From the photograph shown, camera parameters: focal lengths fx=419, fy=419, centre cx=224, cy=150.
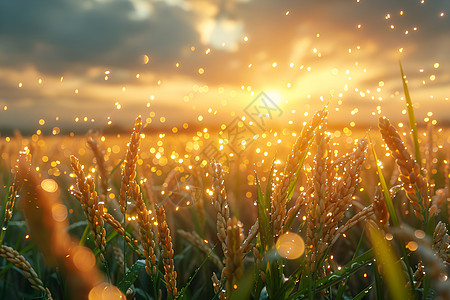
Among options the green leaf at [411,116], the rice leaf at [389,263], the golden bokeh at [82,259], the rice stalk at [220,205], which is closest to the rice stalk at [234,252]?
the rice stalk at [220,205]

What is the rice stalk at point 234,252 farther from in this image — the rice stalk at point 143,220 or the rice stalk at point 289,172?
the rice stalk at point 143,220

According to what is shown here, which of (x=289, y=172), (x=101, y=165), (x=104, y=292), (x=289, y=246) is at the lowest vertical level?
(x=104, y=292)

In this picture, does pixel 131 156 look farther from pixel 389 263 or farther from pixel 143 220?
pixel 389 263

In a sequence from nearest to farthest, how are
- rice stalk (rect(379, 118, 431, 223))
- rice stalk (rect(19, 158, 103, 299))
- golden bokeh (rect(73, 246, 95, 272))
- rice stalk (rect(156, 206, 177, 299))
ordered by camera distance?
rice stalk (rect(379, 118, 431, 223)) < rice stalk (rect(156, 206, 177, 299)) < rice stalk (rect(19, 158, 103, 299)) < golden bokeh (rect(73, 246, 95, 272))

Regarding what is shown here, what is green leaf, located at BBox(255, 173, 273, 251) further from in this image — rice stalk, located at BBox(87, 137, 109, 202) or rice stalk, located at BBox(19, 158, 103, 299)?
rice stalk, located at BBox(87, 137, 109, 202)

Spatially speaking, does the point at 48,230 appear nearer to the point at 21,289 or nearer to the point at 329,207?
the point at 329,207

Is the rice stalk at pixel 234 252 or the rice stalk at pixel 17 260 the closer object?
the rice stalk at pixel 234 252

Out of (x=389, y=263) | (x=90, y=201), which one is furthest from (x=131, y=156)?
(x=389, y=263)

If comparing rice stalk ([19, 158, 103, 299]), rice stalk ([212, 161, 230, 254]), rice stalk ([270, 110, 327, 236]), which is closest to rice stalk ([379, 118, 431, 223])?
rice stalk ([270, 110, 327, 236])

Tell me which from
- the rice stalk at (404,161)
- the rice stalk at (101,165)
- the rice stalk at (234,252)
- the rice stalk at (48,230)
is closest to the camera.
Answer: the rice stalk at (234,252)

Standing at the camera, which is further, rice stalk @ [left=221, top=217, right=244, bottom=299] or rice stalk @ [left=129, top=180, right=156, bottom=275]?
rice stalk @ [left=129, top=180, right=156, bottom=275]

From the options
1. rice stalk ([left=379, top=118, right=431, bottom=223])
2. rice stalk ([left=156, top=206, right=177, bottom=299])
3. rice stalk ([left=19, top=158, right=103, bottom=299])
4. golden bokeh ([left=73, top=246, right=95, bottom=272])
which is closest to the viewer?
rice stalk ([left=379, top=118, right=431, bottom=223])

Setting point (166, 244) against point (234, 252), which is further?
point (166, 244)
